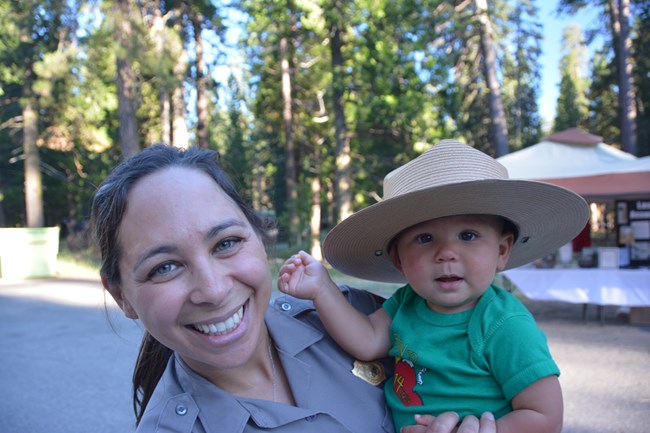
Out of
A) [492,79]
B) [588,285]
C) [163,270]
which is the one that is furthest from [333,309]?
[492,79]

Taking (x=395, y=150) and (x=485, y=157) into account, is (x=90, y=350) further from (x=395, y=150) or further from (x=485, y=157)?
(x=395, y=150)

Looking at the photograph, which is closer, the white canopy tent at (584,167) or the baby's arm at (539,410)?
the baby's arm at (539,410)

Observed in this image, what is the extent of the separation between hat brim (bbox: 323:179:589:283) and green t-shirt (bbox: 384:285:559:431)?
29cm

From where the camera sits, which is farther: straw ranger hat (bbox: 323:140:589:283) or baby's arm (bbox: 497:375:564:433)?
straw ranger hat (bbox: 323:140:589:283)

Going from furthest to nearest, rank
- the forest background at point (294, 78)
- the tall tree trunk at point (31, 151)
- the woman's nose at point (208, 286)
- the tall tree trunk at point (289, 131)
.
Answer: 1. the tall tree trunk at point (31, 151)
2. the tall tree trunk at point (289, 131)
3. the forest background at point (294, 78)
4. the woman's nose at point (208, 286)

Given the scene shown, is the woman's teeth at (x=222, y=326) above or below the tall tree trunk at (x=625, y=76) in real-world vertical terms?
below

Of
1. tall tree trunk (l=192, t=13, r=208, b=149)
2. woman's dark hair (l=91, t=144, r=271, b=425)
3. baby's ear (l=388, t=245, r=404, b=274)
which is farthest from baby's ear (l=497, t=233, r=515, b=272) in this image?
tall tree trunk (l=192, t=13, r=208, b=149)

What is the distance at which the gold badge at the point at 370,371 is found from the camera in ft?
5.98

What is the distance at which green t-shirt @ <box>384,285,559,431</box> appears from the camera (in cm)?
151

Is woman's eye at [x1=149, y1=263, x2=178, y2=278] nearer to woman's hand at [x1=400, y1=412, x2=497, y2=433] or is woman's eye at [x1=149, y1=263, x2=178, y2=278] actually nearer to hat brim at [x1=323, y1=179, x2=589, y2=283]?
hat brim at [x1=323, y1=179, x2=589, y2=283]

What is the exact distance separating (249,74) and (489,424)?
1760cm

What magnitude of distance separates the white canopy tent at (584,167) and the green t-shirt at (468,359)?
675cm

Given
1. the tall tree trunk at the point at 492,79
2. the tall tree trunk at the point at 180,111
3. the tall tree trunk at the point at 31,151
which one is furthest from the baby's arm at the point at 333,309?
the tall tree trunk at the point at 31,151

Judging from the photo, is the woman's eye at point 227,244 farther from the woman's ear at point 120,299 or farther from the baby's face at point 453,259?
the baby's face at point 453,259
